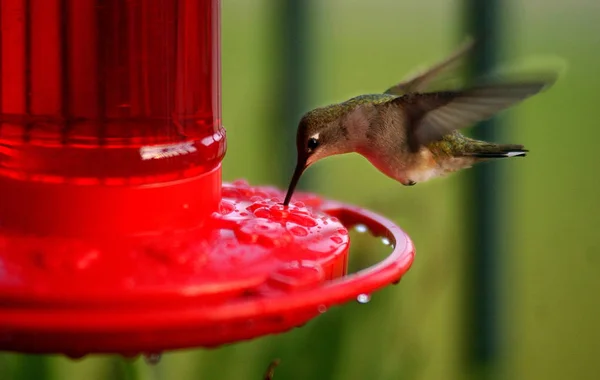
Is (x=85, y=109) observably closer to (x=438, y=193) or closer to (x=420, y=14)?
(x=438, y=193)

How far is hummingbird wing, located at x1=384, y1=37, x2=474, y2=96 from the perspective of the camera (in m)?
2.22

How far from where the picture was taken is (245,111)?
5.34m

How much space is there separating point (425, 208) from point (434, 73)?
1.76 meters

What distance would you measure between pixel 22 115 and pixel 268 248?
553 millimetres

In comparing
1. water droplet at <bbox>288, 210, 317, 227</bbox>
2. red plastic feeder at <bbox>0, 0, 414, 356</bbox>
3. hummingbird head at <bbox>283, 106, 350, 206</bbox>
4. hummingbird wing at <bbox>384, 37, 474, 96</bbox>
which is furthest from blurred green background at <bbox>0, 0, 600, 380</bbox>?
red plastic feeder at <bbox>0, 0, 414, 356</bbox>

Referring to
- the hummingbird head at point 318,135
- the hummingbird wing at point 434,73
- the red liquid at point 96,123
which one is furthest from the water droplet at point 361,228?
the hummingbird wing at point 434,73

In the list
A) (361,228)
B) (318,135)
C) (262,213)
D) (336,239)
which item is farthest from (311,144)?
(336,239)

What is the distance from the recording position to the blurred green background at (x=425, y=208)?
2963 mm

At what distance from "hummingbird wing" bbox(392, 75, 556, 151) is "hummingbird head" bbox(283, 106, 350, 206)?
0.20m

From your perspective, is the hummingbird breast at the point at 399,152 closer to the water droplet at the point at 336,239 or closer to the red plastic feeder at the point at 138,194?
the red plastic feeder at the point at 138,194

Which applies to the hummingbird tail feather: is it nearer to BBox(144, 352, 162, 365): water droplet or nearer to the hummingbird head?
the hummingbird head

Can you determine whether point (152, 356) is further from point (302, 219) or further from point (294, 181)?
point (294, 181)

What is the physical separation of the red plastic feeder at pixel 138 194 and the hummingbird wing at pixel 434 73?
836 millimetres

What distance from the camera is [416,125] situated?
2.12 metres
